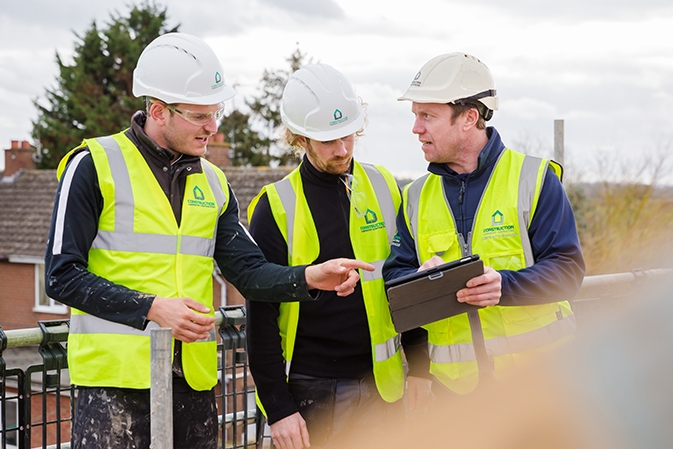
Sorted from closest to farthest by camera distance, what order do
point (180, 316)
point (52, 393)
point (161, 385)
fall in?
point (161, 385), point (180, 316), point (52, 393)

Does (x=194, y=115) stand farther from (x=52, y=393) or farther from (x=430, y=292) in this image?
(x=52, y=393)

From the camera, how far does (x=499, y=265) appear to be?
3.45 meters

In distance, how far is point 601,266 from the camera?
64.9ft

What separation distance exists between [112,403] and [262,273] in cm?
84

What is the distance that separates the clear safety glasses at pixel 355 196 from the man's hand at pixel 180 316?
1008 millimetres

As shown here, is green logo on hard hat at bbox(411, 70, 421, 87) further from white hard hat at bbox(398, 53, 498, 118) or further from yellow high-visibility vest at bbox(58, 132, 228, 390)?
yellow high-visibility vest at bbox(58, 132, 228, 390)

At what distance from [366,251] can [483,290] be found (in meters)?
0.73

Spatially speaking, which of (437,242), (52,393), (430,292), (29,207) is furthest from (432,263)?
(29,207)

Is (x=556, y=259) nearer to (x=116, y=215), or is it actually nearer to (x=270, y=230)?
(x=270, y=230)

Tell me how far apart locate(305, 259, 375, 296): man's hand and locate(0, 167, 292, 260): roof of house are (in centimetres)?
2118

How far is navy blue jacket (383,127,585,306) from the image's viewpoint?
3309mm

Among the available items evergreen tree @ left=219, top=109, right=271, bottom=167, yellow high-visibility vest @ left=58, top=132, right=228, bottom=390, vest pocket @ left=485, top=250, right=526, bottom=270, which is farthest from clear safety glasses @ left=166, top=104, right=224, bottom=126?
evergreen tree @ left=219, top=109, right=271, bottom=167

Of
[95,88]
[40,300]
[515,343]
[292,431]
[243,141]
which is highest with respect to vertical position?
[95,88]

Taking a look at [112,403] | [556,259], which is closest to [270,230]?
[112,403]
